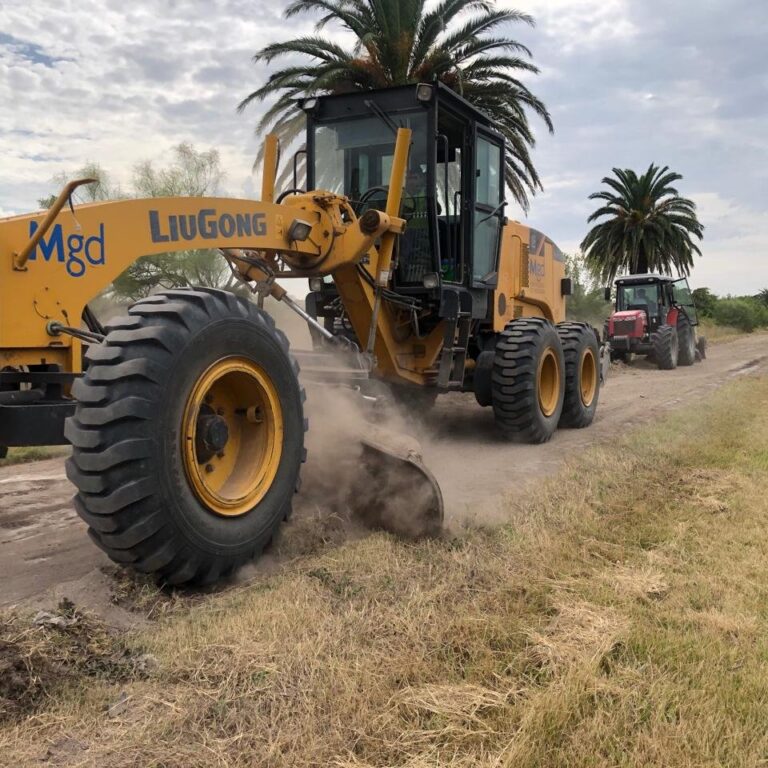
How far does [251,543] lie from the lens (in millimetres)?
4055

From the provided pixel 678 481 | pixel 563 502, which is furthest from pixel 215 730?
pixel 678 481

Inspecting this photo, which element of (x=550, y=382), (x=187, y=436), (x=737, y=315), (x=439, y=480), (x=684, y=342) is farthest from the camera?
(x=737, y=315)

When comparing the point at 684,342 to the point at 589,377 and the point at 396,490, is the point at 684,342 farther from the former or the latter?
the point at 396,490

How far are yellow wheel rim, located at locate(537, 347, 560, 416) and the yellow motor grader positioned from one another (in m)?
0.51

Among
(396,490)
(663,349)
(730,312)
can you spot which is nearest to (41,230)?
(396,490)

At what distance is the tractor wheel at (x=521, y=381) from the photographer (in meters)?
8.06

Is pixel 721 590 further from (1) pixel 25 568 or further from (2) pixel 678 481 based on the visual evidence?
(1) pixel 25 568

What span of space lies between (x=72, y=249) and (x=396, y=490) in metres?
2.39

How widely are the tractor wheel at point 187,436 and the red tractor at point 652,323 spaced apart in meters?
17.8

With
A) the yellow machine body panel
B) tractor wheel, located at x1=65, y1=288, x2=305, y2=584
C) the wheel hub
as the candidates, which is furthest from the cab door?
the wheel hub

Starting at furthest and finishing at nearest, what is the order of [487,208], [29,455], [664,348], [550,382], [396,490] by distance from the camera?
[664,348] < [550,382] < [487,208] < [29,455] < [396,490]

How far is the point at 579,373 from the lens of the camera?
9328 mm

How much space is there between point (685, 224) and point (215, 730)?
38.1m

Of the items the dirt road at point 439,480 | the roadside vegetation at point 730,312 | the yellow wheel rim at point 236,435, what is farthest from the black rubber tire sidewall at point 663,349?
the roadside vegetation at point 730,312
